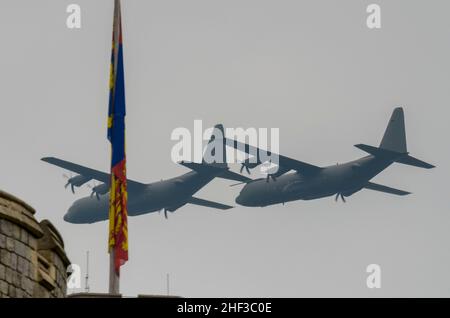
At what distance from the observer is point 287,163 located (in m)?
128

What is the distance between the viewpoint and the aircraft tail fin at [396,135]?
407 ft

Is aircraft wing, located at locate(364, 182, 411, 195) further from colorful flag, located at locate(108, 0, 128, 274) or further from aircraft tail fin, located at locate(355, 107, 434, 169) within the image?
colorful flag, located at locate(108, 0, 128, 274)

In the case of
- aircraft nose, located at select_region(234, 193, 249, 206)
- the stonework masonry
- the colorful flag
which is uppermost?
aircraft nose, located at select_region(234, 193, 249, 206)

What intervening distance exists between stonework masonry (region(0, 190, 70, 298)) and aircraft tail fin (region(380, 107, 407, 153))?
327 ft

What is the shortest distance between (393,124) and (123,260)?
103 m

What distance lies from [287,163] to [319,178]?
6.83m

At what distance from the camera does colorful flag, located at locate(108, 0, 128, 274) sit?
27156mm

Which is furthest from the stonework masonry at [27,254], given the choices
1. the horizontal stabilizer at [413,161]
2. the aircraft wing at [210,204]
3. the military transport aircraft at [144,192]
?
the aircraft wing at [210,204]

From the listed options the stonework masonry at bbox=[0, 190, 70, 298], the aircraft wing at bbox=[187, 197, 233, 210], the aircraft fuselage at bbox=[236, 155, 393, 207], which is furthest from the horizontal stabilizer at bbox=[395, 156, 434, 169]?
the stonework masonry at bbox=[0, 190, 70, 298]

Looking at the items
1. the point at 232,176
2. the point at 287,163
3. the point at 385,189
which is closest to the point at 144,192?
the point at 232,176
